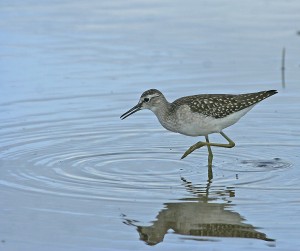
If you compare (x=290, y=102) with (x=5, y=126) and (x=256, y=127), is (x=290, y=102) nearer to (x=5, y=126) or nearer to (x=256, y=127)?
(x=256, y=127)

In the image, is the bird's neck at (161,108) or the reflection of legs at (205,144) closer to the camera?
the reflection of legs at (205,144)

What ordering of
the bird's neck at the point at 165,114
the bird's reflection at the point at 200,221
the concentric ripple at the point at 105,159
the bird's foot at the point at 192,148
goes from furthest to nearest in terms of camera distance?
the bird's neck at the point at 165,114, the bird's foot at the point at 192,148, the concentric ripple at the point at 105,159, the bird's reflection at the point at 200,221

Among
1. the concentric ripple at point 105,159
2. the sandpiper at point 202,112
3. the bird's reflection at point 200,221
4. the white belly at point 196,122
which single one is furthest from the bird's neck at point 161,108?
the bird's reflection at point 200,221

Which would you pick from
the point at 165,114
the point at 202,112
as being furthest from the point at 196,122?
the point at 165,114

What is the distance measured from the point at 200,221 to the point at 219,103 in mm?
2888

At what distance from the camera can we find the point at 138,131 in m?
14.2

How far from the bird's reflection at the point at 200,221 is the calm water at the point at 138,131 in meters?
0.02

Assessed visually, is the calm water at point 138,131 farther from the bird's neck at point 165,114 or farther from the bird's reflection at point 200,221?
the bird's neck at point 165,114

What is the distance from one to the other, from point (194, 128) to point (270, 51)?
5.46 metres

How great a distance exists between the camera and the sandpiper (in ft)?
42.4

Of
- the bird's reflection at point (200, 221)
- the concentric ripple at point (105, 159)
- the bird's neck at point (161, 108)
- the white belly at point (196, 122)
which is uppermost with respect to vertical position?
the bird's neck at point (161, 108)

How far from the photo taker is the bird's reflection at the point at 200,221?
10004mm

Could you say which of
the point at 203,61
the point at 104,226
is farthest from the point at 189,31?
the point at 104,226

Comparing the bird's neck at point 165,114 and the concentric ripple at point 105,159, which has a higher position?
the bird's neck at point 165,114
